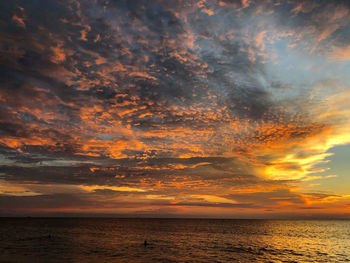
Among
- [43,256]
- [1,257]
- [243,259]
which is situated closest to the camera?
[1,257]

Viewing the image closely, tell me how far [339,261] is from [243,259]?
17774 mm

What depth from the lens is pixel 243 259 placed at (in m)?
43.9

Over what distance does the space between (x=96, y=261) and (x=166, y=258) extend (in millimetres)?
11515

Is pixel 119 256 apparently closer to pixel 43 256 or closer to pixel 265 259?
pixel 43 256

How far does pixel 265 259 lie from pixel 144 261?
21.9 meters

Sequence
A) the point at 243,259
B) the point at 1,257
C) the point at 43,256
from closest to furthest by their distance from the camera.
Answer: the point at 1,257
the point at 43,256
the point at 243,259

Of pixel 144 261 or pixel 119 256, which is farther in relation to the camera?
pixel 119 256

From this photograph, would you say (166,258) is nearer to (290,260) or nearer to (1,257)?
(290,260)

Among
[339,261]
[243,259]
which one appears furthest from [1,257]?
[339,261]

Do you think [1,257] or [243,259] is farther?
[243,259]

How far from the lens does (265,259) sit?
145 feet

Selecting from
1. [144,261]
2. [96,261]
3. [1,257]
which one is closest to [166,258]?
[144,261]

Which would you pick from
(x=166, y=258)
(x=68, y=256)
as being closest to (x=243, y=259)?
(x=166, y=258)

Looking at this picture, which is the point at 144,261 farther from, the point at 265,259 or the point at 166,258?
the point at 265,259
